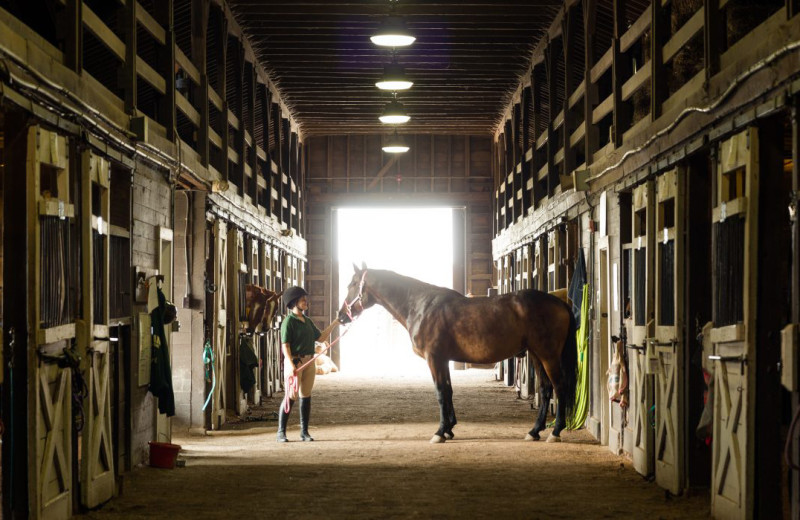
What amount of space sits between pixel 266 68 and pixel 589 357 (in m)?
8.96

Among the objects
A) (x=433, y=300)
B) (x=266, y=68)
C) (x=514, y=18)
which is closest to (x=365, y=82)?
(x=266, y=68)

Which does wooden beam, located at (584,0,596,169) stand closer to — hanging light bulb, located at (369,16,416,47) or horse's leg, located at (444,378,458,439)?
hanging light bulb, located at (369,16,416,47)

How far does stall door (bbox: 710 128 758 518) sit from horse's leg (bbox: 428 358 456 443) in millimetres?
4997

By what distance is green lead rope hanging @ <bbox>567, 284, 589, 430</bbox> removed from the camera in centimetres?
1278

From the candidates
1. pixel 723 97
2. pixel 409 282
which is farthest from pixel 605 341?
pixel 723 97

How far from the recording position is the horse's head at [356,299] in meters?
13.4

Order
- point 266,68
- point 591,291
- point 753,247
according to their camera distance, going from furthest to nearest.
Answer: point 266,68, point 591,291, point 753,247

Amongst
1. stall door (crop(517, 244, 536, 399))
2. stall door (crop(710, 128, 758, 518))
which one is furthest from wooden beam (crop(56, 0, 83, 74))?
stall door (crop(517, 244, 536, 399))

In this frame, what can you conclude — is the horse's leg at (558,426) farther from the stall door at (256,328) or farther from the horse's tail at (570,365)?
the stall door at (256,328)

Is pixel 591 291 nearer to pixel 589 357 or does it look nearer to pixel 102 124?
pixel 589 357

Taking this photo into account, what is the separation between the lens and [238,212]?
1542 centimetres

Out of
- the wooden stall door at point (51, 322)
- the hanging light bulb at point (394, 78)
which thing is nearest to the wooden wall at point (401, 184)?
the hanging light bulb at point (394, 78)

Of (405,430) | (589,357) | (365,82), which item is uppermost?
(365,82)

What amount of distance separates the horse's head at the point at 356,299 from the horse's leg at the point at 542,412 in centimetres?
249
